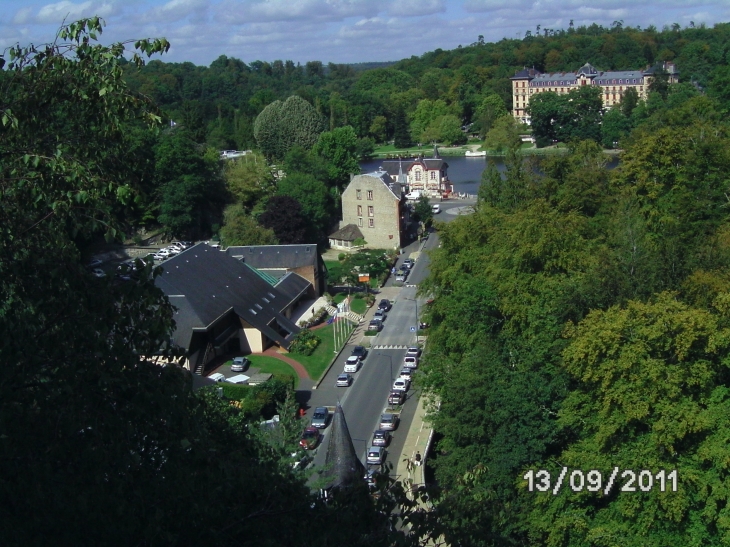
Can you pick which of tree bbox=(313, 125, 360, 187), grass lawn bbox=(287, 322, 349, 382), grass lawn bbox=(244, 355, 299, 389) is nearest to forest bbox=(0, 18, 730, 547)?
grass lawn bbox=(287, 322, 349, 382)

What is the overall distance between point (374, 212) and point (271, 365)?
589 inches

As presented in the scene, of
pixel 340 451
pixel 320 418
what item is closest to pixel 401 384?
pixel 320 418

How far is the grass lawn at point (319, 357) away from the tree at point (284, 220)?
8993 millimetres

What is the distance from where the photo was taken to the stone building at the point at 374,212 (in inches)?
1357

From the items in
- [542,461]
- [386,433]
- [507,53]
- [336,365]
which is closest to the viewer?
[542,461]

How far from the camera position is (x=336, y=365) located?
21.1 metres

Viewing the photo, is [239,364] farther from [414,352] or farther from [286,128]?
[286,128]

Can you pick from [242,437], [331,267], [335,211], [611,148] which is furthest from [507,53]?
[242,437]

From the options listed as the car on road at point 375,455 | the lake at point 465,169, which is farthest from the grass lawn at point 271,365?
the lake at point 465,169

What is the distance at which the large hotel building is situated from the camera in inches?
2795

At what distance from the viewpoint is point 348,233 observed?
Result: 35.0 metres

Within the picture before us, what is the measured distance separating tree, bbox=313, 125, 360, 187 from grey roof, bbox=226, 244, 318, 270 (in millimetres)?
14828

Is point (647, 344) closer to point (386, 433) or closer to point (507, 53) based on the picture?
point (386, 433)

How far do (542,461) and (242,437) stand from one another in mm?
6787
